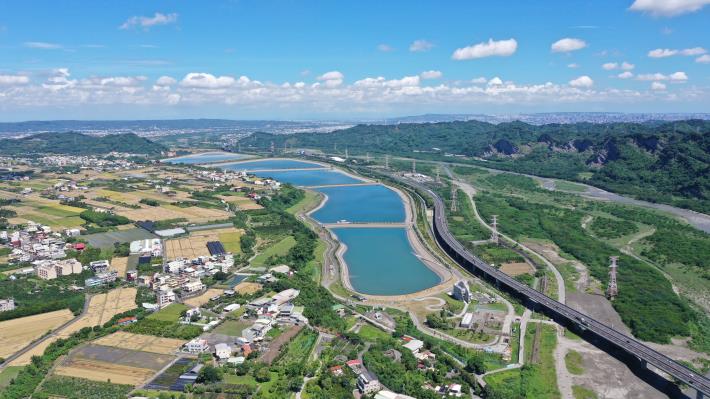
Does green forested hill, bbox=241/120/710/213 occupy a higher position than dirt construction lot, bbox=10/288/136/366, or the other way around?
green forested hill, bbox=241/120/710/213

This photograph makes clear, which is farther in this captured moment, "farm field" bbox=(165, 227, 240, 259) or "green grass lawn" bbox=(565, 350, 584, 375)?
"farm field" bbox=(165, 227, 240, 259)

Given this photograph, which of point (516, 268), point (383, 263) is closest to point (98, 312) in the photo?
point (383, 263)

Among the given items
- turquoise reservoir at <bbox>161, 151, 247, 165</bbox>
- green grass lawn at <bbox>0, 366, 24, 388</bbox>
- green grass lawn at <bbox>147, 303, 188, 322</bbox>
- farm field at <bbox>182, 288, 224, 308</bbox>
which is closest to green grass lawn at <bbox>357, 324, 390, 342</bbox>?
farm field at <bbox>182, 288, 224, 308</bbox>

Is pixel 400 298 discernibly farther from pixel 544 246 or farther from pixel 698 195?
pixel 698 195

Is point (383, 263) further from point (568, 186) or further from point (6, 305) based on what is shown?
point (568, 186)

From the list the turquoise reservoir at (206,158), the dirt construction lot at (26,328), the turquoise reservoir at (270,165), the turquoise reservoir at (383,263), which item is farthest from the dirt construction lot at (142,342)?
the turquoise reservoir at (206,158)

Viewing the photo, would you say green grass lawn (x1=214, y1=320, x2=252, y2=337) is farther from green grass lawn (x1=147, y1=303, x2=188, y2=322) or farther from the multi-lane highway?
the multi-lane highway
